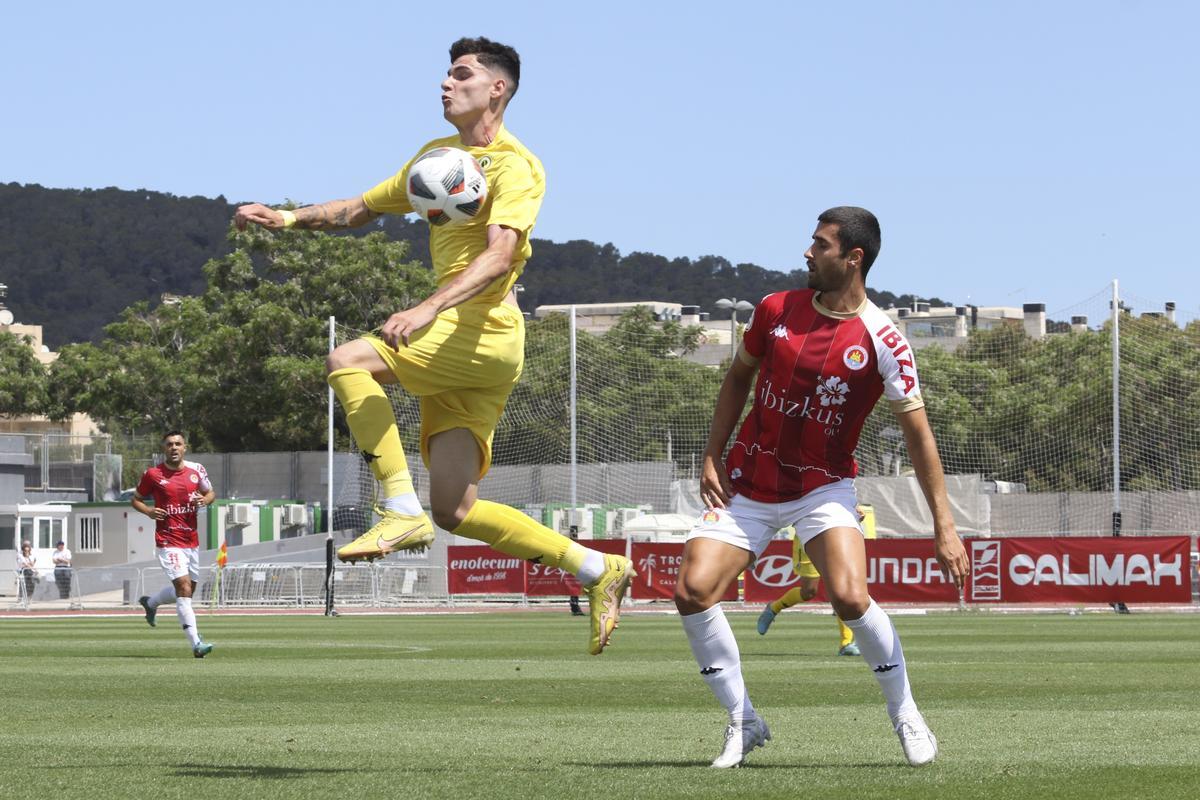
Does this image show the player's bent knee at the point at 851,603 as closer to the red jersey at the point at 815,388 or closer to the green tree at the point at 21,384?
the red jersey at the point at 815,388

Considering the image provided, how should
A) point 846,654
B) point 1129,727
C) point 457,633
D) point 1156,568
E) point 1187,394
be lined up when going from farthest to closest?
point 1187,394 < point 1156,568 < point 457,633 < point 846,654 < point 1129,727

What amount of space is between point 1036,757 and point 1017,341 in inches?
2137

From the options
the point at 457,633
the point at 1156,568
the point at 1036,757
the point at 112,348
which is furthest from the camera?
the point at 112,348

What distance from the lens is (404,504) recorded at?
8469 mm

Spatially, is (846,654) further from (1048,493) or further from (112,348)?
(112,348)

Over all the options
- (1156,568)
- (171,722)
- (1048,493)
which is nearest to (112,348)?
(1048,493)

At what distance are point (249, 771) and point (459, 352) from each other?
81.7 inches

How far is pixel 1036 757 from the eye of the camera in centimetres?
773

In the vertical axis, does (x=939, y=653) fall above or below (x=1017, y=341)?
below

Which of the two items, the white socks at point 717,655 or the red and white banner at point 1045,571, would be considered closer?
the white socks at point 717,655

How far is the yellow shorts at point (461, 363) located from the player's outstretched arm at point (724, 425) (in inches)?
38.3

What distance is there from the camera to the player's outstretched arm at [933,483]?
755cm

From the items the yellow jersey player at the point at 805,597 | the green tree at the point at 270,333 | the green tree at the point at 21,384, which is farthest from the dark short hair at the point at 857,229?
the green tree at the point at 21,384

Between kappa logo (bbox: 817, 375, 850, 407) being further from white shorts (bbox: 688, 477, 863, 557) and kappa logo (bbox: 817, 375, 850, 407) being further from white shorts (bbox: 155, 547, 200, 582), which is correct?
white shorts (bbox: 155, 547, 200, 582)
